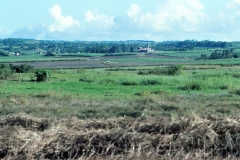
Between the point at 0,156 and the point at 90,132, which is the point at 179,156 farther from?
the point at 0,156

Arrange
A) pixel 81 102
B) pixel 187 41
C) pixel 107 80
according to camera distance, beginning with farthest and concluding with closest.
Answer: pixel 187 41, pixel 107 80, pixel 81 102

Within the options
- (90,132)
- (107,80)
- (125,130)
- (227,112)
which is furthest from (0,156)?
(107,80)

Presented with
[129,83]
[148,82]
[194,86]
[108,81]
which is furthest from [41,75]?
[194,86]

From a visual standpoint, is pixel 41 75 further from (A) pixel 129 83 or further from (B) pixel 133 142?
(B) pixel 133 142

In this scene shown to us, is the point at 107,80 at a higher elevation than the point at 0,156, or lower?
lower

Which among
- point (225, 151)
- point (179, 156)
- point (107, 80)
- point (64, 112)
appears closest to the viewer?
point (179, 156)

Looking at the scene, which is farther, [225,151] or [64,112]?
[64,112]

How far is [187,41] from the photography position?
196 meters

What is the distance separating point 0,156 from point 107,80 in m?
25.4

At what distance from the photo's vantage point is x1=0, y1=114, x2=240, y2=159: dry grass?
604 centimetres

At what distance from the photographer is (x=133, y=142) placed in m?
6.30

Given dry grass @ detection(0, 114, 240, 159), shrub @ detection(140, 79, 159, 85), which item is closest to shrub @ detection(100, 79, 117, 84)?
shrub @ detection(140, 79, 159, 85)

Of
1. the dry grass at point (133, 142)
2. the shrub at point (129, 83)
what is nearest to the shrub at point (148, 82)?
the shrub at point (129, 83)

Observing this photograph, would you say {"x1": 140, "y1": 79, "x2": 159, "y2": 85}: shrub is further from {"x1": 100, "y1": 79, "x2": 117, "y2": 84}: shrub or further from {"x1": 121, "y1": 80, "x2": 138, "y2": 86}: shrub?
{"x1": 100, "y1": 79, "x2": 117, "y2": 84}: shrub
